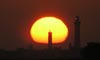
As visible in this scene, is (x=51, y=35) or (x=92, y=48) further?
(x=51, y=35)

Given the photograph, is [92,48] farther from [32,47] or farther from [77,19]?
[32,47]

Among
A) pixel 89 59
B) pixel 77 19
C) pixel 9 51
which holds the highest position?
pixel 77 19

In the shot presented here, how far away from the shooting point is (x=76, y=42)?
9438 centimetres

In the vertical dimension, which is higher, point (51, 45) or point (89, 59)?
point (51, 45)

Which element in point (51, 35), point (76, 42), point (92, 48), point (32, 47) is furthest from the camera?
point (32, 47)

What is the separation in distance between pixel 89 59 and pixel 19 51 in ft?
208

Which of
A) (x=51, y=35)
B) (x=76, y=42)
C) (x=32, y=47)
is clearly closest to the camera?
(x=76, y=42)

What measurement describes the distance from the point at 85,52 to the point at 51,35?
2544 inches

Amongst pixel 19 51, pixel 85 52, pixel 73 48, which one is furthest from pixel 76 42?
pixel 85 52

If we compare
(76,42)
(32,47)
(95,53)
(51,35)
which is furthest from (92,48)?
(32,47)

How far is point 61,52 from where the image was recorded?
10125cm

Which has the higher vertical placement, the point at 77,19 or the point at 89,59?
the point at 77,19

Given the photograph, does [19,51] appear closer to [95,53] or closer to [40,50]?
[40,50]

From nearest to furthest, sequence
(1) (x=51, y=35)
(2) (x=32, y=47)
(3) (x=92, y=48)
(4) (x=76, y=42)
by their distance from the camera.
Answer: (3) (x=92, y=48) < (4) (x=76, y=42) < (1) (x=51, y=35) < (2) (x=32, y=47)
